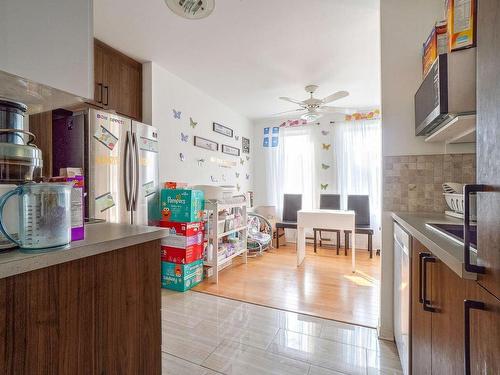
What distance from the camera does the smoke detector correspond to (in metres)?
1.79

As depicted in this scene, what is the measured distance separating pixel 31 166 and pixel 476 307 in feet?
4.07

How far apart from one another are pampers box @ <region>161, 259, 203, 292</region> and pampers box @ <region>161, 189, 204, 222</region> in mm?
509

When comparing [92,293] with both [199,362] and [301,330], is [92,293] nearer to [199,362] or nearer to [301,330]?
[199,362]

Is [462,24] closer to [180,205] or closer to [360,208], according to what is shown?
[180,205]

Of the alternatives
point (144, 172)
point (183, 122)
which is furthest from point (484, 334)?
point (183, 122)

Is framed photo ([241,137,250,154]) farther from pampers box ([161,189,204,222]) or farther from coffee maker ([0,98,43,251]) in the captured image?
coffee maker ([0,98,43,251])

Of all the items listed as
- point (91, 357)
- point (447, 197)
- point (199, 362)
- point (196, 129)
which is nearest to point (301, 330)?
point (199, 362)

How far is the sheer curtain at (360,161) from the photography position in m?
4.25

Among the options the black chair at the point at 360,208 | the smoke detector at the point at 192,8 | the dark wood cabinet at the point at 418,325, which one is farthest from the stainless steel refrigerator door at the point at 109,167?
the black chair at the point at 360,208

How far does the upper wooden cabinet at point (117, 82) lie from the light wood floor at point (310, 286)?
2170 mm

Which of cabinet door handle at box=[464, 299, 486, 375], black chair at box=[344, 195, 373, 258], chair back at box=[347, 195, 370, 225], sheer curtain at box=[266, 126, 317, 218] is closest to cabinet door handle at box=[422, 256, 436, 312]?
cabinet door handle at box=[464, 299, 486, 375]

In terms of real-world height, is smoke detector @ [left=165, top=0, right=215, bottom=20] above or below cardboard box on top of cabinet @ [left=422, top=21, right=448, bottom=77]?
above

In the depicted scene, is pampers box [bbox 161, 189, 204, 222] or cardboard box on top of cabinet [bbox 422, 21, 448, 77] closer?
cardboard box on top of cabinet [bbox 422, 21, 448, 77]

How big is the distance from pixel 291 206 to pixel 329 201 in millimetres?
714
